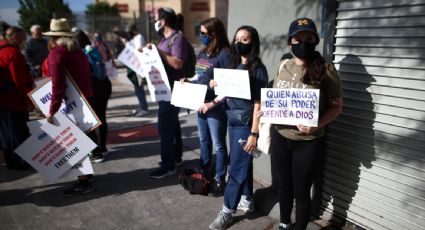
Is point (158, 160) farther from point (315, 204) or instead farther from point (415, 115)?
point (415, 115)

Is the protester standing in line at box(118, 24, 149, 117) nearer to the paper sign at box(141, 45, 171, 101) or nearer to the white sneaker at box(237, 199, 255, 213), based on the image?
the paper sign at box(141, 45, 171, 101)

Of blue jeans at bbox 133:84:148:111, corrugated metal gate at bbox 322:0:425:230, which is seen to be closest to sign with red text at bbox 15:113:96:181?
corrugated metal gate at bbox 322:0:425:230

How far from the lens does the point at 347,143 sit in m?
→ 3.13

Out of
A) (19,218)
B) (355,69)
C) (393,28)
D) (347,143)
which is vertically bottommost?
(19,218)

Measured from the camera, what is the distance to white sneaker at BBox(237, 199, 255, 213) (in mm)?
3678

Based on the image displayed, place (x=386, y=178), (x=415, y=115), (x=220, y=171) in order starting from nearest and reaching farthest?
1. (x=415, y=115)
2. (x=386, y=178)
3. (x=220, y=171)

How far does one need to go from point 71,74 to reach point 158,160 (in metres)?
1.96

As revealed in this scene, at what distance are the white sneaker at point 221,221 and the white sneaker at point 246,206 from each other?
11.6 inches

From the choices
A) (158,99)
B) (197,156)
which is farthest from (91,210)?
(197,156)

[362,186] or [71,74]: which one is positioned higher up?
[71,74]

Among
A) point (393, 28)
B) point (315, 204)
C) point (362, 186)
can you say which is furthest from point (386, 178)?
point (393, 28)

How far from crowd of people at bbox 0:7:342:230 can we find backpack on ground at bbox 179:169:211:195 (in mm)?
120

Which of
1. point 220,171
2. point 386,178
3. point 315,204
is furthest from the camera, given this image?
point 220,171

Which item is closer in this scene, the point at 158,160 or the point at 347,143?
the point at 347,143
